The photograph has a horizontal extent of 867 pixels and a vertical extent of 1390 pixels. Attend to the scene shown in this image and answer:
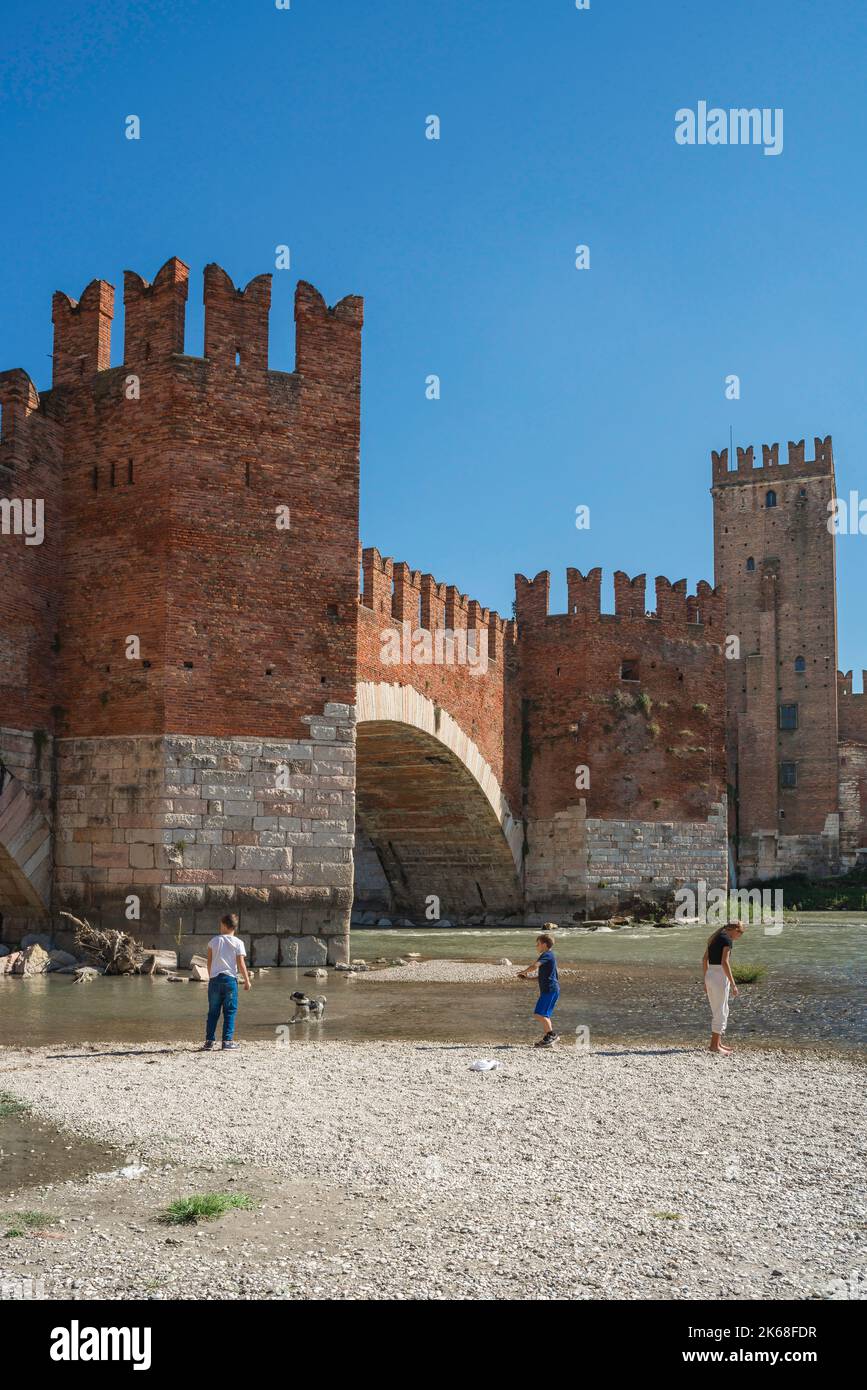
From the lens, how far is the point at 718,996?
9250mm

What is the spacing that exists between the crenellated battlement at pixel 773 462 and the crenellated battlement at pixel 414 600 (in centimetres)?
2419

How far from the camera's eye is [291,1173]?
5.33 meters

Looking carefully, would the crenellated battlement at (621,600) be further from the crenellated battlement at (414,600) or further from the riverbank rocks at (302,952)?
the riverbank rocks at (302,952)

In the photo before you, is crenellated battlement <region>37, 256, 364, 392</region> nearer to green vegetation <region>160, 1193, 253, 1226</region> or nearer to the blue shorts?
the blue shorts

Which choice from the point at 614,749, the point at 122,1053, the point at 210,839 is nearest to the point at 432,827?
the point at 614,749

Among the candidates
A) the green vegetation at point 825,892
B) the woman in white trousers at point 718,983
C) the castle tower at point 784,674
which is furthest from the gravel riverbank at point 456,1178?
the castle tower at point 784,674

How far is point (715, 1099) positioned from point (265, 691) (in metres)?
9.50

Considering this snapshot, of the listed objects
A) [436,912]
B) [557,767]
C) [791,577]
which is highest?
[791,577]

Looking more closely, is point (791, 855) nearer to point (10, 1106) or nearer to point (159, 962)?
point (159, 962)

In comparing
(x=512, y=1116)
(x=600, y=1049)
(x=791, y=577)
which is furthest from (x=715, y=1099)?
(x=791, y=577)

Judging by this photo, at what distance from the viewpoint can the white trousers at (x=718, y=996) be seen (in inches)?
363

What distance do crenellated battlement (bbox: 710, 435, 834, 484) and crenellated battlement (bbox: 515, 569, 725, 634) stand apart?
748 inches
